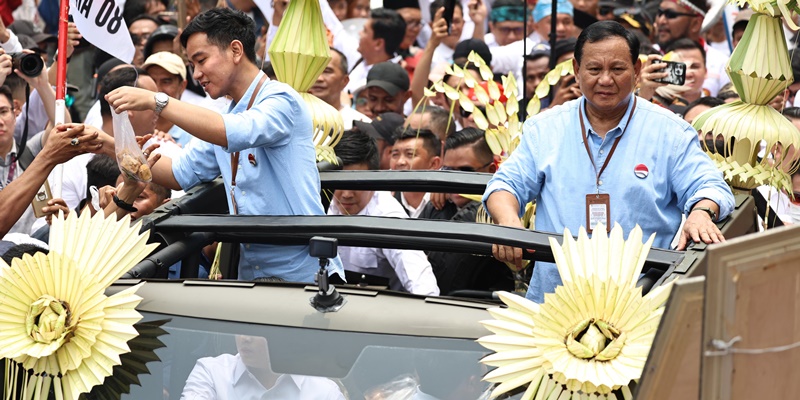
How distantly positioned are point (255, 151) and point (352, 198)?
191 centimetres

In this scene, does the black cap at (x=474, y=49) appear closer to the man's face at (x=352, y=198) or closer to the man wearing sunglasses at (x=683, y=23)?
the man wearing sunglasses at (x=683, y=23)

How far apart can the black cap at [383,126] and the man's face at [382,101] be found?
0.55 metres

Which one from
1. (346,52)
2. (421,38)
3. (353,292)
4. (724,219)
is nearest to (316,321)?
(353,292)

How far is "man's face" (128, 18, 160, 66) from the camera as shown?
9.46m

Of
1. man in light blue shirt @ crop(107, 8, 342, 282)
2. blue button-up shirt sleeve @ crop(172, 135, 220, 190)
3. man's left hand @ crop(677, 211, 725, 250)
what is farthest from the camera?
blue button-up shirt sleeve @ crop(172, 135, 220, 190)

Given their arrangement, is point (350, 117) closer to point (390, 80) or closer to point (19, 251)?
point (390, 80)

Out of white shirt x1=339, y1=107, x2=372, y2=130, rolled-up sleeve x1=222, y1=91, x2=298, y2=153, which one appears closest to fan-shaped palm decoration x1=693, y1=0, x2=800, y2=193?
rolled-up sleeve x1=222, y1=91, x2=298, y2=153

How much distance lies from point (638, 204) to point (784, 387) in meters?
1.70

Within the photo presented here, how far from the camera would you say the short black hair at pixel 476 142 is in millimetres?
6684

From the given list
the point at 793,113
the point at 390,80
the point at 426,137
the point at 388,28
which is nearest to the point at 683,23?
the point at 388,28

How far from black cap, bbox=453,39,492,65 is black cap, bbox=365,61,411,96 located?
47 cm

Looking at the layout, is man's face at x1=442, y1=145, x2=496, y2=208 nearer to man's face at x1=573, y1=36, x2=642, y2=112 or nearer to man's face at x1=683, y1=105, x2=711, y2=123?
man's face at x1=683, y1=105, x2=711, y2=123

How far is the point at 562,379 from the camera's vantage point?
104 inches

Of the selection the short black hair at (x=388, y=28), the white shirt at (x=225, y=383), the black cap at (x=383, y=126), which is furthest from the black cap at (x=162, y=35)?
the white shirt at (x=225, y=383)
